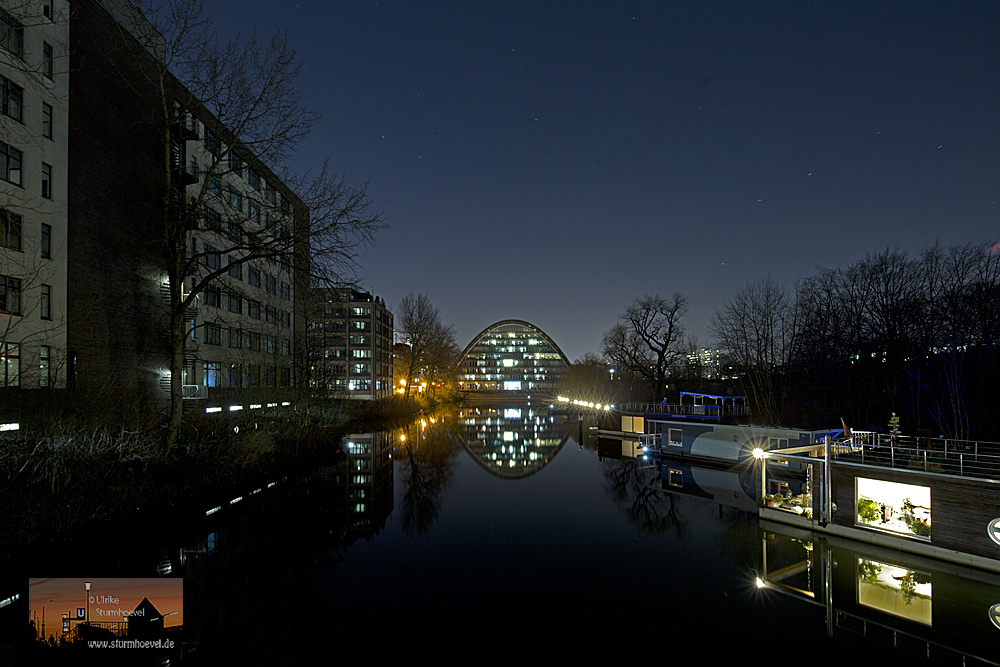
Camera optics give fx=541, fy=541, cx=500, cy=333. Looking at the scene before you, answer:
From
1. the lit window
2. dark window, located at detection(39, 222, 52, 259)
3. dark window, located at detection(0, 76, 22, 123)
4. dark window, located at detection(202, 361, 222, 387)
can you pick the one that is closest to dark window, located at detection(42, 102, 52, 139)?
dark window, located at detection(0, 76, 22, 123)

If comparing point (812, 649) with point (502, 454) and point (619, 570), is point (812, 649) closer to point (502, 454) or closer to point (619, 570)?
point (619, 570)

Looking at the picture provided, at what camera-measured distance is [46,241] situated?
25.2 m

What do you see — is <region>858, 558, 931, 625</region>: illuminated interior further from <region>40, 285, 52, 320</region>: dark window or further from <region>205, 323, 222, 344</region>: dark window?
<region>205, 323, 222, 344</region>: dark window

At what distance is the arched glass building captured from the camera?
17550 centimetres

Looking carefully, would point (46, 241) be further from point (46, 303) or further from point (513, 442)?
point (513, 442)

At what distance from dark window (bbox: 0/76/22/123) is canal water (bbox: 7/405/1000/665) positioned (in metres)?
19.0

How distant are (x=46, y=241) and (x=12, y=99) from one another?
610cm

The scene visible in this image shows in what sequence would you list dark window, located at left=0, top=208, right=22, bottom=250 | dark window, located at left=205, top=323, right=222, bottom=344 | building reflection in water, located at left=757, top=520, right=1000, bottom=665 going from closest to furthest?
building reflection in water, located at left=757, top=520, right=1000, bottom=665 < dark window, located at left=0, top=208, right=22, bottom=250 < dark window, located at left=205, top=323, right=222, bottom=344

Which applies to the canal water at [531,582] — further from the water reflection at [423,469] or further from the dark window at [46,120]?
the dark window at [46,120]

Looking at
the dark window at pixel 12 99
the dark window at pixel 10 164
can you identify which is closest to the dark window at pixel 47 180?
Result: the dark window at pixel 10 164

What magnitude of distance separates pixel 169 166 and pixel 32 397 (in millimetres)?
9019

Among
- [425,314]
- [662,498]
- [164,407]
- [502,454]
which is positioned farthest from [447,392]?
[662,498]

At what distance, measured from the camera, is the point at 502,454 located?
135 feet

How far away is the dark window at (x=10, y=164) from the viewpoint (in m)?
22.7
